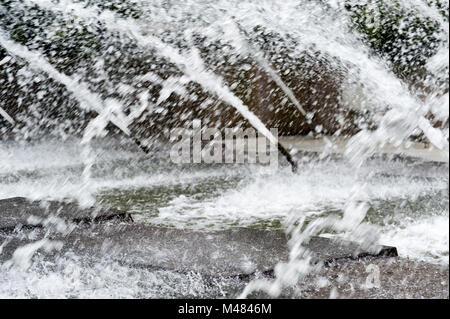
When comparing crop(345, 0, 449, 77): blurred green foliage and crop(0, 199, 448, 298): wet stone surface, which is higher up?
crop(0, 199, 448, 298): wet stone surface

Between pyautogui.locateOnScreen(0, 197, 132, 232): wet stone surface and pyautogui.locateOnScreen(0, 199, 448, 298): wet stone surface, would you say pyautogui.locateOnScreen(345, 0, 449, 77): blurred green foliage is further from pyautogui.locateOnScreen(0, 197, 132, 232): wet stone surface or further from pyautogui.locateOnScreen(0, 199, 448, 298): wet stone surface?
pyautogui.locateOnScreen(0, 199, 448, 298): wet stone surface

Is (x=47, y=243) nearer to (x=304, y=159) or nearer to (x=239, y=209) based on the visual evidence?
(x=239, y=209)

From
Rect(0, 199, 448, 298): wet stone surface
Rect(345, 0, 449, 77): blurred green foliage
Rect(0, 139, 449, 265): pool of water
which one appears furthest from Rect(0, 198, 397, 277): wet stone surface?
Rect(345, 0, 449, 77): blurred green foliage

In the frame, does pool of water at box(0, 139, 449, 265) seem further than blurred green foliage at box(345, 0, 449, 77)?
No

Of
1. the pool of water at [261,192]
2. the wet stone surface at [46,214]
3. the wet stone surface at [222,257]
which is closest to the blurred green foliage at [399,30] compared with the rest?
the pool of water at [261,192]

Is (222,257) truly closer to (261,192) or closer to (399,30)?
(261,192)

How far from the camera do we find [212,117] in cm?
1152

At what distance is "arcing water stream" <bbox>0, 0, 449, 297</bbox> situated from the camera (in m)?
3.49

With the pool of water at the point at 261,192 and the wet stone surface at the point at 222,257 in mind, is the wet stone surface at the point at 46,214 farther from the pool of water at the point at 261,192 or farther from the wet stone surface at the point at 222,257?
the pool of water at the point at 261,192

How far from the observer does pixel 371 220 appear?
393 cm

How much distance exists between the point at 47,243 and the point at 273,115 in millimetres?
8814

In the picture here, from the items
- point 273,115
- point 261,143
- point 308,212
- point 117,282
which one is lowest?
point 273,115

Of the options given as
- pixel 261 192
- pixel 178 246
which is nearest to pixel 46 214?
pixel 178 246
